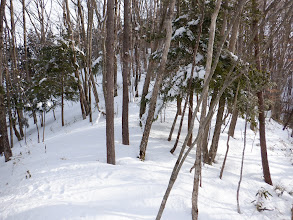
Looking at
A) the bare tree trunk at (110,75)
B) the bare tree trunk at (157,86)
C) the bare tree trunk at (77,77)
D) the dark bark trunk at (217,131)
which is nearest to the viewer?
the bare tree trunk at (110,75)

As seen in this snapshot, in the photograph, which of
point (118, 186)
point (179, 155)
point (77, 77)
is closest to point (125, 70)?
point (118, 186)

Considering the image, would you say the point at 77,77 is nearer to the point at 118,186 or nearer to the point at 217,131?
the point at 217,131

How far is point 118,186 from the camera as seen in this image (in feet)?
14.6

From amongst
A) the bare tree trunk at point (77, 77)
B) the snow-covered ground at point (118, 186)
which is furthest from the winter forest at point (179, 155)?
the bare tree trunk at point (77, 77)

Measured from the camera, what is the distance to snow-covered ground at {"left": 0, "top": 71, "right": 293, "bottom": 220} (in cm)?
375

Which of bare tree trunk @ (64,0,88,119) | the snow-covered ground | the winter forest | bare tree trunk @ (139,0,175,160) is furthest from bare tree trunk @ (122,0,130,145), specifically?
bare tree trunk @ (64,0,88,119)

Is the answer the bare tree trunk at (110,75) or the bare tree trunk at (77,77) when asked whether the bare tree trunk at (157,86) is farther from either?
the bare tree trunk at (77,77)

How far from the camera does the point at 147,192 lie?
4359mm

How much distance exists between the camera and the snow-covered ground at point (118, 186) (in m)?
3.75

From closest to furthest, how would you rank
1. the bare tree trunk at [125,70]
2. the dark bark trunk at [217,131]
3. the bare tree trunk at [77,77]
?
1. the bare tree trunk at [125,70]
2. the dark bark trunk at [217,131]
3. the bare tree trunk at [77,77]

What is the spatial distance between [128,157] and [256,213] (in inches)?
158

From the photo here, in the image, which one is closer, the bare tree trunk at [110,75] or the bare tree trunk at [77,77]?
the bare tree trunk at [110,75]

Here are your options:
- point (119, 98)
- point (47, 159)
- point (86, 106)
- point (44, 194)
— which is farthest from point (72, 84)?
point (44, 194)

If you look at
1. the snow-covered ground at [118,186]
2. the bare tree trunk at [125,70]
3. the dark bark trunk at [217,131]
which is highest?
the bare tree trunk at [125,70]
